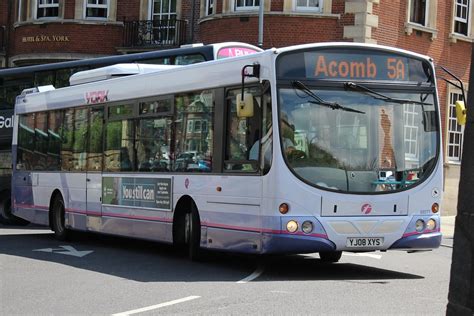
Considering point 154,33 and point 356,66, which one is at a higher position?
point 154,33

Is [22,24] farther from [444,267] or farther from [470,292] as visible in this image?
[470,292]

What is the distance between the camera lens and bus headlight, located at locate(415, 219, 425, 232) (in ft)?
35.7

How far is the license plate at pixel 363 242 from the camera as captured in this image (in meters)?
10.5

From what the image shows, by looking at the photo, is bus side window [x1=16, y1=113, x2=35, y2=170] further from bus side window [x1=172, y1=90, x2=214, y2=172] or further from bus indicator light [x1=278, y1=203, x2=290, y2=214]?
bus indicator light [x1=278, y1=203, x2=290, y2=214]

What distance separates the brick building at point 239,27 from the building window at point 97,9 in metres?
0.04

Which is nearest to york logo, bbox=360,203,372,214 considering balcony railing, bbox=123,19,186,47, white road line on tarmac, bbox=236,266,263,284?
white road line on tarmac, bbox=236,266,263,284

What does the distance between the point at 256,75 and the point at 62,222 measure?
22.9 ft

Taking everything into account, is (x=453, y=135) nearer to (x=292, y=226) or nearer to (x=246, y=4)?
(x=246, y=4)

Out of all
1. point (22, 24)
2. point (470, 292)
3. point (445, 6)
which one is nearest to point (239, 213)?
point (470, 292)

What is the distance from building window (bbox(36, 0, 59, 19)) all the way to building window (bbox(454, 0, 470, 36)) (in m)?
14.5

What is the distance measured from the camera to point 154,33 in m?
29.1

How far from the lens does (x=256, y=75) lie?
10.6 meters

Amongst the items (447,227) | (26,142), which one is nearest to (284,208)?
(26,142)

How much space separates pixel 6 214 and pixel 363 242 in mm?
13234
